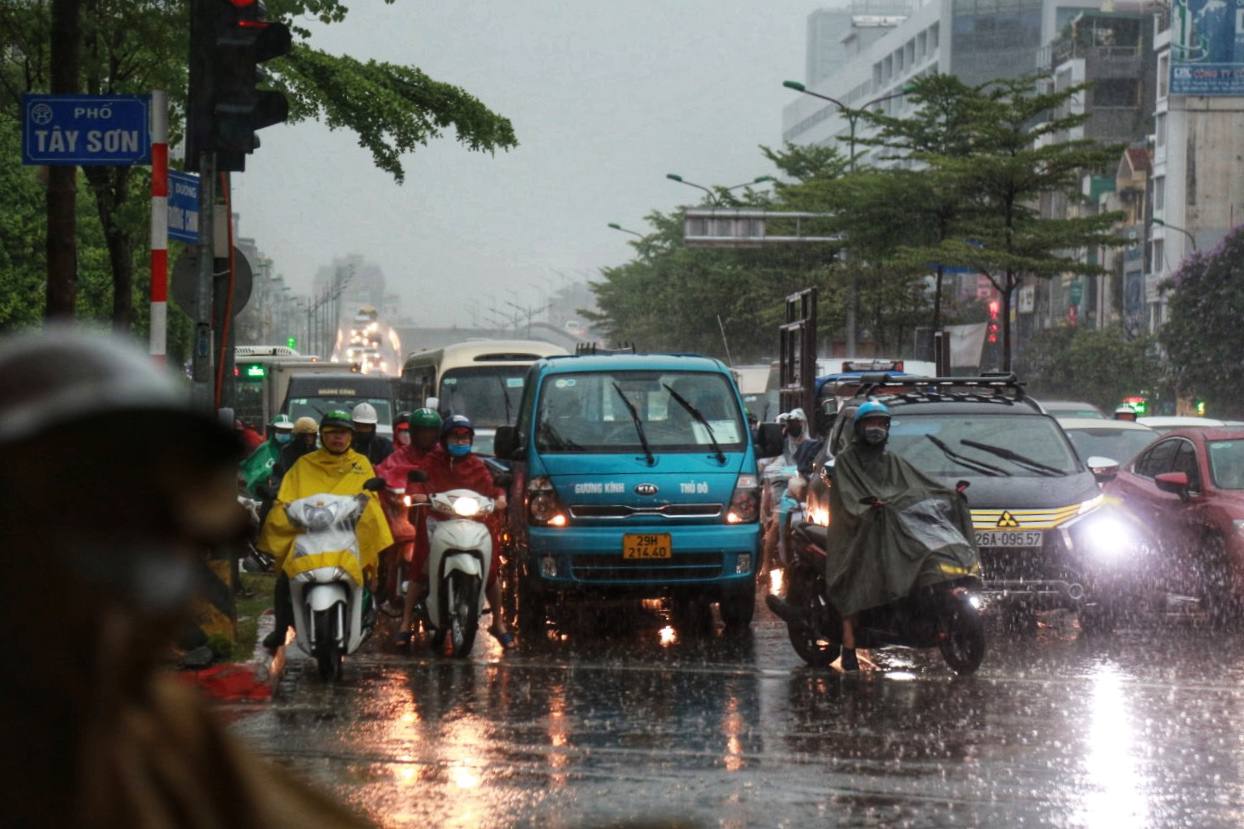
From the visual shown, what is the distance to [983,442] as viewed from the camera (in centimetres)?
1477

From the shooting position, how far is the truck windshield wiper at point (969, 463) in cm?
1436

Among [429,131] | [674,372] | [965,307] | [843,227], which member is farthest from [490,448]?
[965,307]

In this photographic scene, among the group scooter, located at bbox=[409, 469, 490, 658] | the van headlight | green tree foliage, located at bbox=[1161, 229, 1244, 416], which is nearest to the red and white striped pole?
scooter, located at bbox=[409, 469, 490, 658]

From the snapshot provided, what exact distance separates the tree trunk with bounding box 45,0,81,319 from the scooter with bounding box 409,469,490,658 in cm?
345

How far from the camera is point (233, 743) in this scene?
3.08 feet

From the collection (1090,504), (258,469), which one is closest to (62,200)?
(258,469)

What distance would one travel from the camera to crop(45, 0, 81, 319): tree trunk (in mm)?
13930

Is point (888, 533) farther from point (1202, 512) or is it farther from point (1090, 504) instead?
point (1202, 512)

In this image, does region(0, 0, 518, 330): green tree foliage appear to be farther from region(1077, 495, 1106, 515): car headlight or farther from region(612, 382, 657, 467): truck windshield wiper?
region(1077, 495, 1106, 515): car headlight

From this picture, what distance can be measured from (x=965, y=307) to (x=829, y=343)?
76.5 ft

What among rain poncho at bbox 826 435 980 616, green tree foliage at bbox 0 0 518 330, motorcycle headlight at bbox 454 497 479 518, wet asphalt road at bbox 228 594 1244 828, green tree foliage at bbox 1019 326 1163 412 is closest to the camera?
wet asphalt road at bbox 228 594 1244 828

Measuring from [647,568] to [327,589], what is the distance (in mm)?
3487

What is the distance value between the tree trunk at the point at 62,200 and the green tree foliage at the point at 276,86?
3.75 m

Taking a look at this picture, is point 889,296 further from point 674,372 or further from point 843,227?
point 674,372
